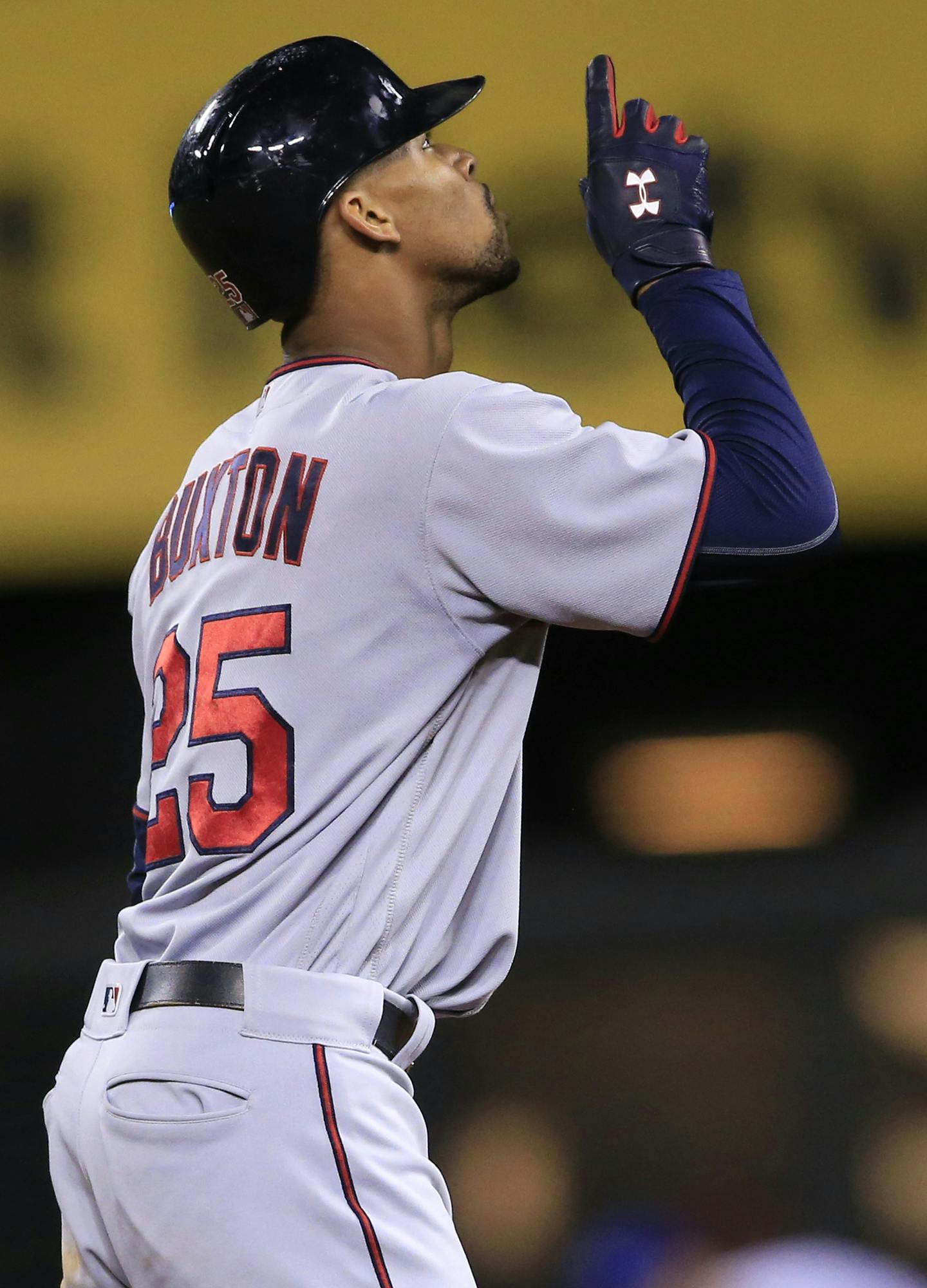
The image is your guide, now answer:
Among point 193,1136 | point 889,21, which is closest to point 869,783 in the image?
point 889,21

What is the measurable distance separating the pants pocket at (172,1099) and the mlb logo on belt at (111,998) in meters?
0.08

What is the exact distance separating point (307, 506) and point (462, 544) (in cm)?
15

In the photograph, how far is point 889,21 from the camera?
118 inches

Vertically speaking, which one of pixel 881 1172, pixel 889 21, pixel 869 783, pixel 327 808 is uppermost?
pixel 889 21

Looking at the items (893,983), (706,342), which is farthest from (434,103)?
(893,983)

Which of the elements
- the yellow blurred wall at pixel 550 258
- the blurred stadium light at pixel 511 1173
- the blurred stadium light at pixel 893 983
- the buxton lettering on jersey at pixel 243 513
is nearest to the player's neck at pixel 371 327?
the buxton lettering on jersey at pixel 243 513

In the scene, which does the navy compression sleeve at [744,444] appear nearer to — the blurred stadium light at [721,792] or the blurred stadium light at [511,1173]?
the blurred stadium light at [721,792]

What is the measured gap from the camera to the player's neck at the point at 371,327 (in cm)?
152

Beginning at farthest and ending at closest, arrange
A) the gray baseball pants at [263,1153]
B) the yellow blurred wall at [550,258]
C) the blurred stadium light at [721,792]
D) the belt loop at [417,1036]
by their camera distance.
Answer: the blurred stadium light at [721,792], the yellow blurred wall at [550,258], the belt loop at [417,1036], the gray baseball pants at [263,1153]

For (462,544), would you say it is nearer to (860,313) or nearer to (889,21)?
(860,313)

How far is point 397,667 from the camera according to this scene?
4.26 ft

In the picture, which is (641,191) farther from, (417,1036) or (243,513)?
(417,1036)

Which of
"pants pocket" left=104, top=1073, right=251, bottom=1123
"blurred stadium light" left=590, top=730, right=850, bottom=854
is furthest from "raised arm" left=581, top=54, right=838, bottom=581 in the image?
"blurred stadium light" left=590, top=730, right=850, bottom=854

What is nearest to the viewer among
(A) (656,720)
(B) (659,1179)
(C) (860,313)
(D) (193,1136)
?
(D) (193,1136)
